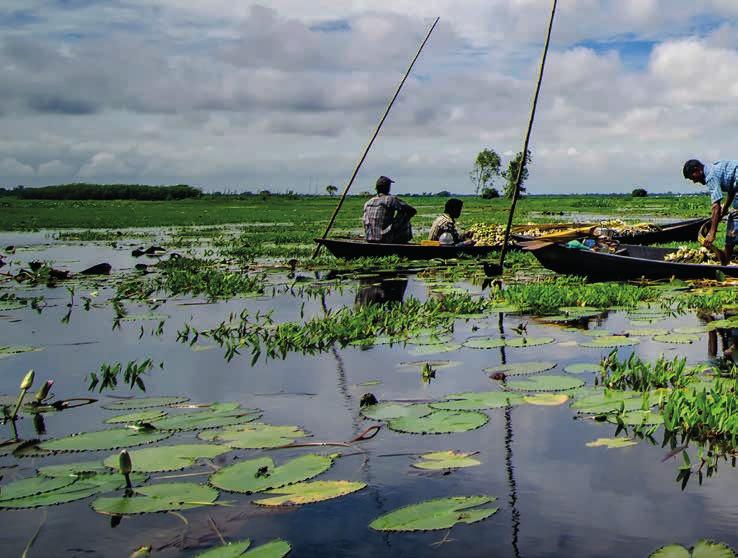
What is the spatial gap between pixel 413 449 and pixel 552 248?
6774mm

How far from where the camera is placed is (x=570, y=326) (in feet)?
22.4

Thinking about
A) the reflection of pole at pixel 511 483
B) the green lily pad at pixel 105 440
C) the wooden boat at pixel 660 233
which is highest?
the wooden boat at pixel 660 233

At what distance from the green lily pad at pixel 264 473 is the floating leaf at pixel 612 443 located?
1247mm

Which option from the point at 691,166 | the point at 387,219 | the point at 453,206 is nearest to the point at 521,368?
the point at 691,166

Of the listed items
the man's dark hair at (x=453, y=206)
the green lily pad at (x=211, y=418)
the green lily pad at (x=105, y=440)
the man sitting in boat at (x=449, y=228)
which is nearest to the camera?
the green lily pad at (x=105, y=440)

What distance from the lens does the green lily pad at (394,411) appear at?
159 inches

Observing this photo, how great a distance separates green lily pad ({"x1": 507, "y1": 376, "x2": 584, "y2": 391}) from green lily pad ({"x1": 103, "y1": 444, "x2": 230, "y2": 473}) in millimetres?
1918

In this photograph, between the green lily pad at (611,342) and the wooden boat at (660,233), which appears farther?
the wooden boat at (660,233)

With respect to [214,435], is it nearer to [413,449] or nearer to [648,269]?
[413,449]

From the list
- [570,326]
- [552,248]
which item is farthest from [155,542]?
[552,248]

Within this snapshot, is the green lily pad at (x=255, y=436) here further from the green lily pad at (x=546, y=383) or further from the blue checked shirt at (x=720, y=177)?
the blue checked shirt at (x=720, y=177)

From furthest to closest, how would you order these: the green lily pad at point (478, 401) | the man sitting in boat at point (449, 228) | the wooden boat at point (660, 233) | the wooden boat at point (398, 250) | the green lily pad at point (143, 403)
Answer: the wooden boat at point (660, 233)
the man sitting in boat at point (449, 228)
the wooden boat at point (398, 250)
the green lily pad at point (143, 403)
the green lily pad at point (478, 401)

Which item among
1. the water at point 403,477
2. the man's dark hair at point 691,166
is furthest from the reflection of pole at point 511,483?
the man's dark hair at point 691,166

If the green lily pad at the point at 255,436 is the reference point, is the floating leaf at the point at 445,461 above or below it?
below
